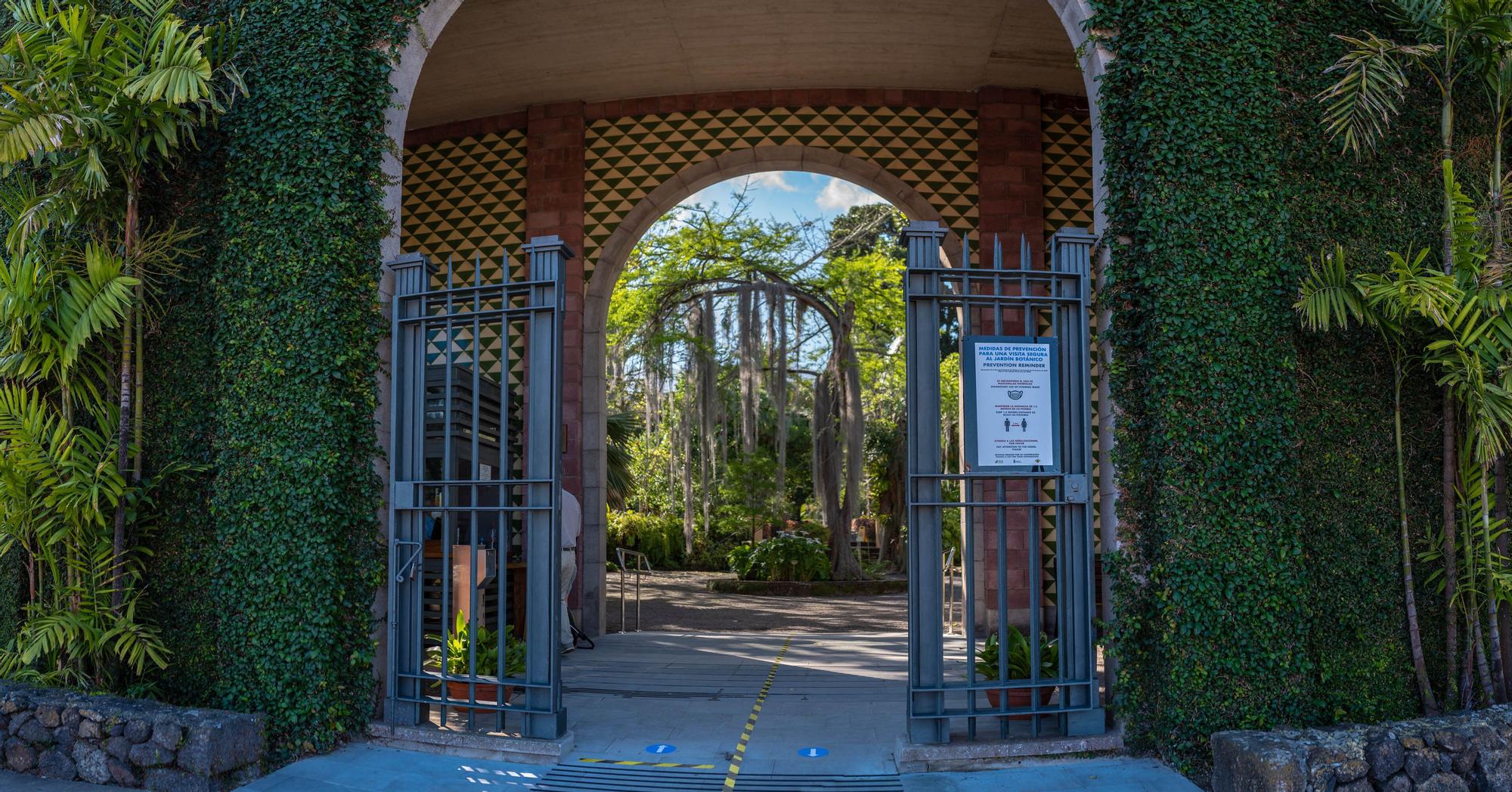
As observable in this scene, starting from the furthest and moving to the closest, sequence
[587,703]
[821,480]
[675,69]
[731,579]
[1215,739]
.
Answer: [731,579] → [821,480] → [675,69] → [587,703] → [1215,739]

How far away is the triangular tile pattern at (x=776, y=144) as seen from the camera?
9.38 m

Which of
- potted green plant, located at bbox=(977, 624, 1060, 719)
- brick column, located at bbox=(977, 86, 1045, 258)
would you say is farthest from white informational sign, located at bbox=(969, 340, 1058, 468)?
brick column, located at bbox=(977, 86, 1045, 258)

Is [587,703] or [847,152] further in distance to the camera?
[847,152]

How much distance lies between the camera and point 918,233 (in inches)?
184

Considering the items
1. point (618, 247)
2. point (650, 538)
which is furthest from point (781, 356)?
point (650, 538)

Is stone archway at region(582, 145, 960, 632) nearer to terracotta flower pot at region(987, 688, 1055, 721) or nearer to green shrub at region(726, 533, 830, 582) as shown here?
terracotta flower pot at region(987, 688, 1055, 721)

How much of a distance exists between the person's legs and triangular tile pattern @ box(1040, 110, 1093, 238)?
496cm

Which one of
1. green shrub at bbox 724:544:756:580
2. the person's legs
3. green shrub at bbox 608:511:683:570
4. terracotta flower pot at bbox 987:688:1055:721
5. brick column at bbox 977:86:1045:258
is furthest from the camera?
green shrub at bbox 608:511:683:570

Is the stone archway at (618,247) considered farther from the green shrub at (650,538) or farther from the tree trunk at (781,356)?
the green shrub at (650,538)

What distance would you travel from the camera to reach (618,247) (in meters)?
9.40

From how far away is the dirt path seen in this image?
10592 mm

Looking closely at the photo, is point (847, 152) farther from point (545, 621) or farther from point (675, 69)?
point (545, 621)

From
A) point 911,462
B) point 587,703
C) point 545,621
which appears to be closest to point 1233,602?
point 911,462

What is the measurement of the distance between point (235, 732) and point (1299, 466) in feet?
15.7
